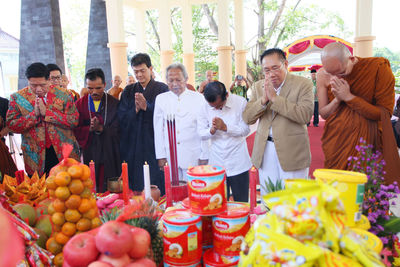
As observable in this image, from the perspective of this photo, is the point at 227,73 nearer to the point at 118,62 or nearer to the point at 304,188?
the point at 118,62

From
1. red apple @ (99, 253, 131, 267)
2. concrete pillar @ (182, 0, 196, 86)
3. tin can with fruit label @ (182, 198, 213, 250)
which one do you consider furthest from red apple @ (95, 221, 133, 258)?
concrete pillar @ (182, 0, 196, 86)

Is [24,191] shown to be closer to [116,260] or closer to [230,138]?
[116,260]

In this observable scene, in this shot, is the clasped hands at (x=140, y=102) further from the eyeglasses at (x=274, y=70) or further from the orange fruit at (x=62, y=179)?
the orange fruit at (x=62, y=179)

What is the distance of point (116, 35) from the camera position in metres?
8.00

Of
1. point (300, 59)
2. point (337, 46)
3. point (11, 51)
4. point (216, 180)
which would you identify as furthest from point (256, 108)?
point (300, 59)

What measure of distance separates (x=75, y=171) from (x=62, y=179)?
0.17 feet

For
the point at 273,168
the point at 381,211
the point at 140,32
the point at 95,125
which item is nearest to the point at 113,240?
the point at 381,211

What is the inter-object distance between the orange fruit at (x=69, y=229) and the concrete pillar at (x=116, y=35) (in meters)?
7.53

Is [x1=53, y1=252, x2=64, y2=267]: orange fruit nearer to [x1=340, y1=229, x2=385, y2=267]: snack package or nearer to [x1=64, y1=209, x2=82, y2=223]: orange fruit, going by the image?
[x1=64, y1=209, x2=82, y2=223]: orange fruit

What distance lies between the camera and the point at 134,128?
2863mm

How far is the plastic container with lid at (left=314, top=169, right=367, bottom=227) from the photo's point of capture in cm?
92

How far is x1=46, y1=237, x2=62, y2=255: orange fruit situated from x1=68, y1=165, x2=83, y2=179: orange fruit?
0.25 metres

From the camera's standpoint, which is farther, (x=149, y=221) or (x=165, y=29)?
(x=165, y=29)

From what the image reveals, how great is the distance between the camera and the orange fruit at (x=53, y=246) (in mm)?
1143
